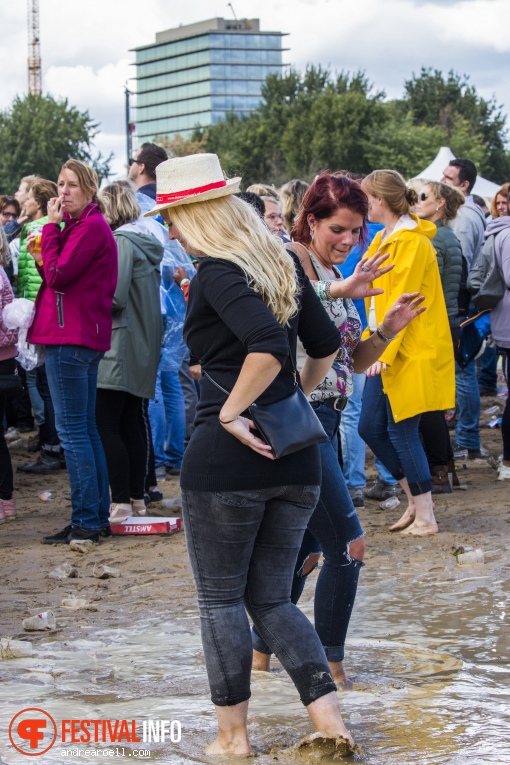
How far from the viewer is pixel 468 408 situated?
946 centimetres

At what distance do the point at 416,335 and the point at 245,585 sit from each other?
12.1ft

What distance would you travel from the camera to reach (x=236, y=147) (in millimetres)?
75375

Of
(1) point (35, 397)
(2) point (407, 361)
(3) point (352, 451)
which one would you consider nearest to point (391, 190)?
(2) point (407, 361)

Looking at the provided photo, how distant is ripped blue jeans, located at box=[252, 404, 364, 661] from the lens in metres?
3.97

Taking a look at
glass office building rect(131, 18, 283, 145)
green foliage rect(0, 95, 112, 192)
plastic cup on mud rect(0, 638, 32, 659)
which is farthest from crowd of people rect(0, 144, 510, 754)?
glass office building rect(131, 18, 283, 145)

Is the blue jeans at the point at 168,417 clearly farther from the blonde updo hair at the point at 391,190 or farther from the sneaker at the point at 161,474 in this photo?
the blonde updo hair at the point at 391,190

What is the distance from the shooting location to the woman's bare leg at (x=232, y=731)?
133 inches

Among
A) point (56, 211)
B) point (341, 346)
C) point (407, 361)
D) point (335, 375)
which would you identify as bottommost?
point (407, 361)

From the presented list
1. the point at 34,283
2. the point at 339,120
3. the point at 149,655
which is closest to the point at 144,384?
the point at 34,283

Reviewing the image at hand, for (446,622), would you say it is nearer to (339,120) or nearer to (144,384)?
(144,384)

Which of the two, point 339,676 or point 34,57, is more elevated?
point 34,57

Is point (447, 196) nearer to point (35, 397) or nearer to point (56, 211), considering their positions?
point (56, 211)

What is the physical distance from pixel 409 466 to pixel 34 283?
4.08m

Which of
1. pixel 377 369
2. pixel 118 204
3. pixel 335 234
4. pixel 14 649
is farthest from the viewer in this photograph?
pixel 118 204
